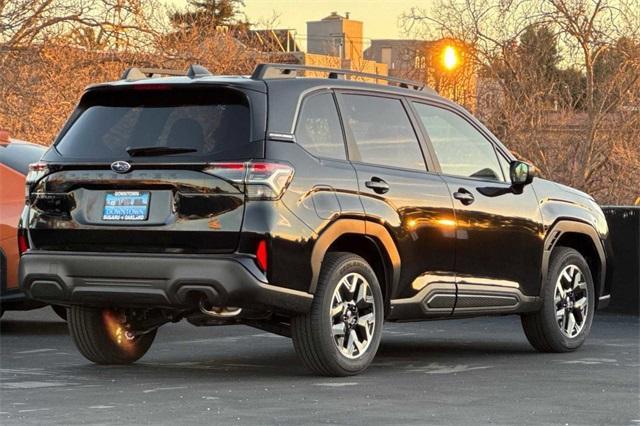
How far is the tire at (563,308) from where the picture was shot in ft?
37.6

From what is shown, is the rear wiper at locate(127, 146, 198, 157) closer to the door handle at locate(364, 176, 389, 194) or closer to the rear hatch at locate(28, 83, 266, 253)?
the rear hatch at locate(28, 83, 266, 253)

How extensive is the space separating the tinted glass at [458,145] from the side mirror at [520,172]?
90 millimetres

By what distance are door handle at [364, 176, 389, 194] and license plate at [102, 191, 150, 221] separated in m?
1.40

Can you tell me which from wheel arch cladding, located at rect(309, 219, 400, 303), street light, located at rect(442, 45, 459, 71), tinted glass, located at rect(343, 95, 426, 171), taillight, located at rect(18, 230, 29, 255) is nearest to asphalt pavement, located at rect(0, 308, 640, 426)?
wheel arch cladding, located at rect(309, 219, 400, 303)

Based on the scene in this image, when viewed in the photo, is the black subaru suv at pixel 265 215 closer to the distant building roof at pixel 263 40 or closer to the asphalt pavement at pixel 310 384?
the asphalt pavement at pixel 310 384

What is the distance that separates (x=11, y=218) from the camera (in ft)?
41.2

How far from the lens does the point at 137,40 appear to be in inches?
1009

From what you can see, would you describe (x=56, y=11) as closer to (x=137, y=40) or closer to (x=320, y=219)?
(x=137, y=40)

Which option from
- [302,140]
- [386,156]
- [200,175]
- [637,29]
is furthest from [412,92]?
[637,29]

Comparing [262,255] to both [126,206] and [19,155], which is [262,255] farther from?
[19,155]

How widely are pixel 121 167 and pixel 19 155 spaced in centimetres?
396

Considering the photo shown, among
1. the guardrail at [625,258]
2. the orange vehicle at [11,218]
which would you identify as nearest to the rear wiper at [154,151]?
the orange vehicle at [11,218]

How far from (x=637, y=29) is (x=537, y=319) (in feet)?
59.1

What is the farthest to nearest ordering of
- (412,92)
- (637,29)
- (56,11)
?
(637,29)
(56,11)
(412,92)
